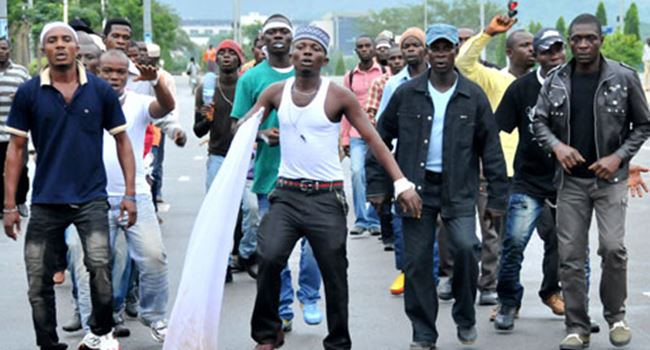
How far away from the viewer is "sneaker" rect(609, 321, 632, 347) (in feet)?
30.0

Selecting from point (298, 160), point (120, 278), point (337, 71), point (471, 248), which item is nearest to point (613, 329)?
point (471, 248)

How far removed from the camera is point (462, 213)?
29.8ft

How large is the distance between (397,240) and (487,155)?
2.08 metres

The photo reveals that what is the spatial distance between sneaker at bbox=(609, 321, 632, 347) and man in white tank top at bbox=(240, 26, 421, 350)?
57.9 inches

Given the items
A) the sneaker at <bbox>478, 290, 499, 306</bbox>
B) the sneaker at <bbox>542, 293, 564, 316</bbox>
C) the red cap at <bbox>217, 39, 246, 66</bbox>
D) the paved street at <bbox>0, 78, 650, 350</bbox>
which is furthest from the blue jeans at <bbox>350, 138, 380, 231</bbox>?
the sneaker at <bbox>542, 293, 564, 316</bbox>

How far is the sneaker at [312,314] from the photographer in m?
9.72

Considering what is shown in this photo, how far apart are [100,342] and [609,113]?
318 centimetres

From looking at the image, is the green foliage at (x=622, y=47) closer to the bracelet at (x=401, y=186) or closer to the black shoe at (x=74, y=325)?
the black shoe at (x=74, y=325)

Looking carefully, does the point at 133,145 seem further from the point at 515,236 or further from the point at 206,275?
the point at 515,236

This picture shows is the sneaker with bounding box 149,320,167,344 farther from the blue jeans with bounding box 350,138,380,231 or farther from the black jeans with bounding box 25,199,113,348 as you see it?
the blue jeans with bounding box 350,138,380,231

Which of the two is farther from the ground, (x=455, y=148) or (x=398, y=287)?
(x=455, y=148)

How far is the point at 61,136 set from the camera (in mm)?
8562

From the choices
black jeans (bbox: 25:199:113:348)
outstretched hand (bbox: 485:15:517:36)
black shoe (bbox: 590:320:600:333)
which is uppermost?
outstretched hand (bbox: 485:15:517:36)

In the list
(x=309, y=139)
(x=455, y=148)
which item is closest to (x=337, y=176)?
(x=309, y=139)
